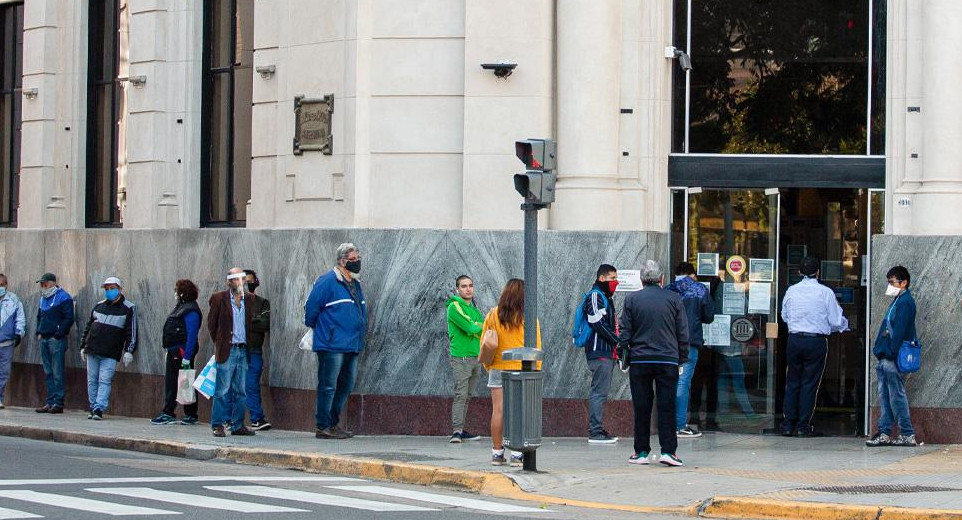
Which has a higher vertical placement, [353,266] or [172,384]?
[353,266]

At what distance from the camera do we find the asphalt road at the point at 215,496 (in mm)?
11352

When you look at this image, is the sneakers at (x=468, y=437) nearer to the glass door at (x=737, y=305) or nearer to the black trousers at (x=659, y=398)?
the glass door at (x=737, y=305)

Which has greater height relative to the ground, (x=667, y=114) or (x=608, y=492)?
(x=667, y=114)

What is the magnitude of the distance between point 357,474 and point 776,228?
603 centimetres

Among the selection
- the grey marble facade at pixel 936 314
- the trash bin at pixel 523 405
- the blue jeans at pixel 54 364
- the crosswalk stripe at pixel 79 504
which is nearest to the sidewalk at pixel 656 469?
the trash bin at pixel 523 405

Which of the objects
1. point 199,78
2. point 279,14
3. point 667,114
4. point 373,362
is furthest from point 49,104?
point 667,114

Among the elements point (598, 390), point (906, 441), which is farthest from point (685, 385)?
point (906, 441)

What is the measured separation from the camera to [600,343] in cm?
1680

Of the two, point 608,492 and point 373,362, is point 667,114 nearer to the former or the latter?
point 373,362

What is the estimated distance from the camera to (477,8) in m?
17.9

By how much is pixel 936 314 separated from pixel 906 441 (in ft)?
4.69

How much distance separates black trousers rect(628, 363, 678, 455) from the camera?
47.8 feet

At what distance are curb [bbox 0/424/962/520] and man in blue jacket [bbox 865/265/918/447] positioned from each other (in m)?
4.85

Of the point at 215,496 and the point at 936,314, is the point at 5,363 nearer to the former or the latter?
the point at 215,496
